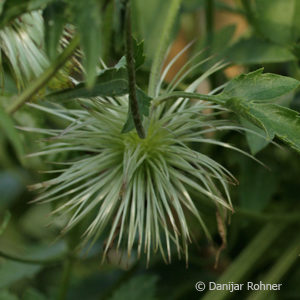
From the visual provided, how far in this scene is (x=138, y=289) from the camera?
2.27 feet

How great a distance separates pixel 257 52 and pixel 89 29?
1.27 feet

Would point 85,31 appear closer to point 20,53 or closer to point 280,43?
point 20,53

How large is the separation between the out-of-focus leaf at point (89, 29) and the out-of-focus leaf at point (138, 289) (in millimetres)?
441

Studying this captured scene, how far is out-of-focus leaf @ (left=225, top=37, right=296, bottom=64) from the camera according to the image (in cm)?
62

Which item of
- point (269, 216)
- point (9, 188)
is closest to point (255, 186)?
point (269, 216)

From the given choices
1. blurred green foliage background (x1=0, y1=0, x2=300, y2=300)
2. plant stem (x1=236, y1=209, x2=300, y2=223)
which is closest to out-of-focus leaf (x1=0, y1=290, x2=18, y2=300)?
blurred green foliage background (x1=0, y1=0, x2=300, y2=300)

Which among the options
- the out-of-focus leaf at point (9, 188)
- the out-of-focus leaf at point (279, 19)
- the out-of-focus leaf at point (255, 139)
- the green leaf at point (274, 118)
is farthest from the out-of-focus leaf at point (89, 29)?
the out-of-focus leaf at point (9, 188)

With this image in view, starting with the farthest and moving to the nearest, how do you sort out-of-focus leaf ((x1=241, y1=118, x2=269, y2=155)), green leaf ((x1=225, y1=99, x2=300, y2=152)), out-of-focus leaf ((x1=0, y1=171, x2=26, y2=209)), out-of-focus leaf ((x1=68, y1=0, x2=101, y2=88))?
out-of-focus leaf ((x1=0, y1=171, x2=26, y2=209)), out-of-focus leaf ((x1=241, y1=118, x2=269, y2=155)), green leaf ((x1=225, y1=99, x2=300, y2=152)), out-of-focus leaf ((x1=68, y1=0, x2=101, y2=88))

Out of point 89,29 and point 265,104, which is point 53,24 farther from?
point 265,104

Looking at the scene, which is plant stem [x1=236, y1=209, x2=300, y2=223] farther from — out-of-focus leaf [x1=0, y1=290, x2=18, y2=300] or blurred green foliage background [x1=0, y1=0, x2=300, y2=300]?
out-of-focus leaf [x1=0, y1=290, x2=18, y2=300]

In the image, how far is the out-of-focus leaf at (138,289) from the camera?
0.68m

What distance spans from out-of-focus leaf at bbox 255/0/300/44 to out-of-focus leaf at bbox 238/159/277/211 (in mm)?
184

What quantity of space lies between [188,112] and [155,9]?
261 mm

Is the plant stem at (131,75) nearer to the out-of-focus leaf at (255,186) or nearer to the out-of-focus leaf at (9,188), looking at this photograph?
the out-of-focus leaf at (255,186)
